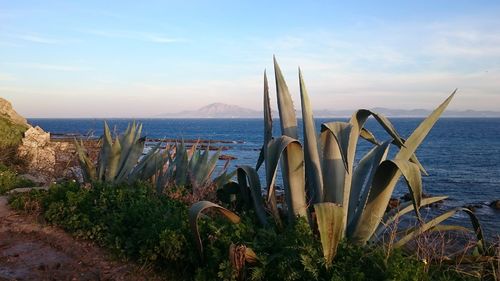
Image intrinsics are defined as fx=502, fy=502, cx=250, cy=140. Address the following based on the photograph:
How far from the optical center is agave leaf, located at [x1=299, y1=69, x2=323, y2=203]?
4359 millimetres

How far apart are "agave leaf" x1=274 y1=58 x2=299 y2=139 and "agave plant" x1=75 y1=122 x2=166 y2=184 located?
10.8ft

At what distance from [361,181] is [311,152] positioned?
24.1 inches

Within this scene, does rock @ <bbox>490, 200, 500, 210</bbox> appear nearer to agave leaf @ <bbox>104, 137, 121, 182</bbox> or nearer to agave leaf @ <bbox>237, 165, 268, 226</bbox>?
agave leaf @ <bbox>104, 137, 121, 182</bbox>

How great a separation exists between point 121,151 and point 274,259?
13.9 ft

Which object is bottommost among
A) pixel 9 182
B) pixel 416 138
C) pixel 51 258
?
pixel 51 258

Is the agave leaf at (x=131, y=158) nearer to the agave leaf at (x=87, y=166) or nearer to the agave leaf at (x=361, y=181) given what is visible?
the agave leaf at (x=87, y=166)

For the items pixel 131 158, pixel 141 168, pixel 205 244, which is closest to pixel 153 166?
pixel 141 168

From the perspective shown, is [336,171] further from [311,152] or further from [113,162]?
[113,162]

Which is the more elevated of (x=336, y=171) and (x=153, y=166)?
(x=336, y=171)

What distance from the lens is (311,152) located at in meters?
4.39

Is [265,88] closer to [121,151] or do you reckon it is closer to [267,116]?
[267,116]

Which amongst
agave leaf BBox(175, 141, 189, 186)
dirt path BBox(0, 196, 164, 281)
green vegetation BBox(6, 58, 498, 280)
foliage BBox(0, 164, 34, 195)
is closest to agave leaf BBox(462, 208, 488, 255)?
green vegetation BBox(6, 58, 498, 280)

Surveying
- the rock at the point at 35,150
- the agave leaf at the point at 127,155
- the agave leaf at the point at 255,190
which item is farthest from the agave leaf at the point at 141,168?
the rock at the point at 35,150

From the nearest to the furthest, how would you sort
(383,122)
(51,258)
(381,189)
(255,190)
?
(383,122)
(381,189)
(51,258)
(255,190)
